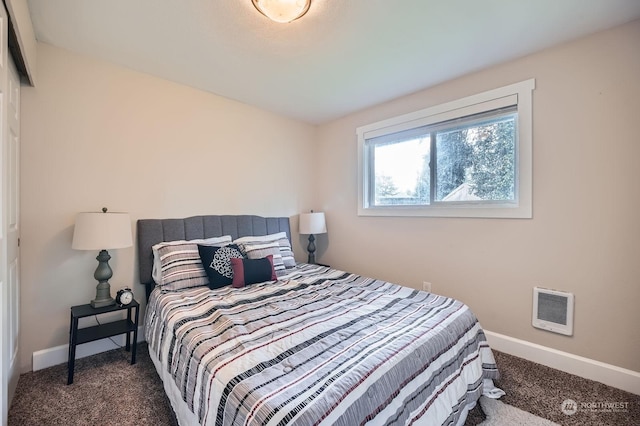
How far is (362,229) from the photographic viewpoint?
3430mm

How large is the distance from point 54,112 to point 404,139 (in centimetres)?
311

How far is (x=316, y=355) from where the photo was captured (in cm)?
126

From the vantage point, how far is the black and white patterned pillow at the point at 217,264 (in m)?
2.30

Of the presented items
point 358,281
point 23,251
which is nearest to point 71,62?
point 23,251

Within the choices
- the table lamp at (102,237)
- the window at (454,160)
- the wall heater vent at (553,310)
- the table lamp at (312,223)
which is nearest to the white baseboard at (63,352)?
the table lamp at (102,237)

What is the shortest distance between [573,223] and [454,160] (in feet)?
3.42

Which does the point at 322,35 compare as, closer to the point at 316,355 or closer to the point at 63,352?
the point at 316,355

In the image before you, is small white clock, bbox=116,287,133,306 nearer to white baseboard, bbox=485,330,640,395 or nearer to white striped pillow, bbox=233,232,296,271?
white striped pillow, bbox=233,232,296,271

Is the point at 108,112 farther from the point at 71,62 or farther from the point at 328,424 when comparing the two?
the point at 328,424

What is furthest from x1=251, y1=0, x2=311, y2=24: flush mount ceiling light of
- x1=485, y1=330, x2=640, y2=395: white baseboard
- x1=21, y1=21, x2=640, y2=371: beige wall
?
x1=485, y1=330, x2=640, y2=395: white baseboard

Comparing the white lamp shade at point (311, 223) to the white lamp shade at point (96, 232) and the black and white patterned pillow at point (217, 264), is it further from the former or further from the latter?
the white lamp shade at point (96, 232)

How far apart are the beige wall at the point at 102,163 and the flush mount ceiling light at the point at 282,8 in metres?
1.46

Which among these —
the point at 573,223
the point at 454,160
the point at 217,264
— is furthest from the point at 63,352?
the point at 573,223

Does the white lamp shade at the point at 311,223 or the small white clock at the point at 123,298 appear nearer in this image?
the small white clock at the point at 123,298
